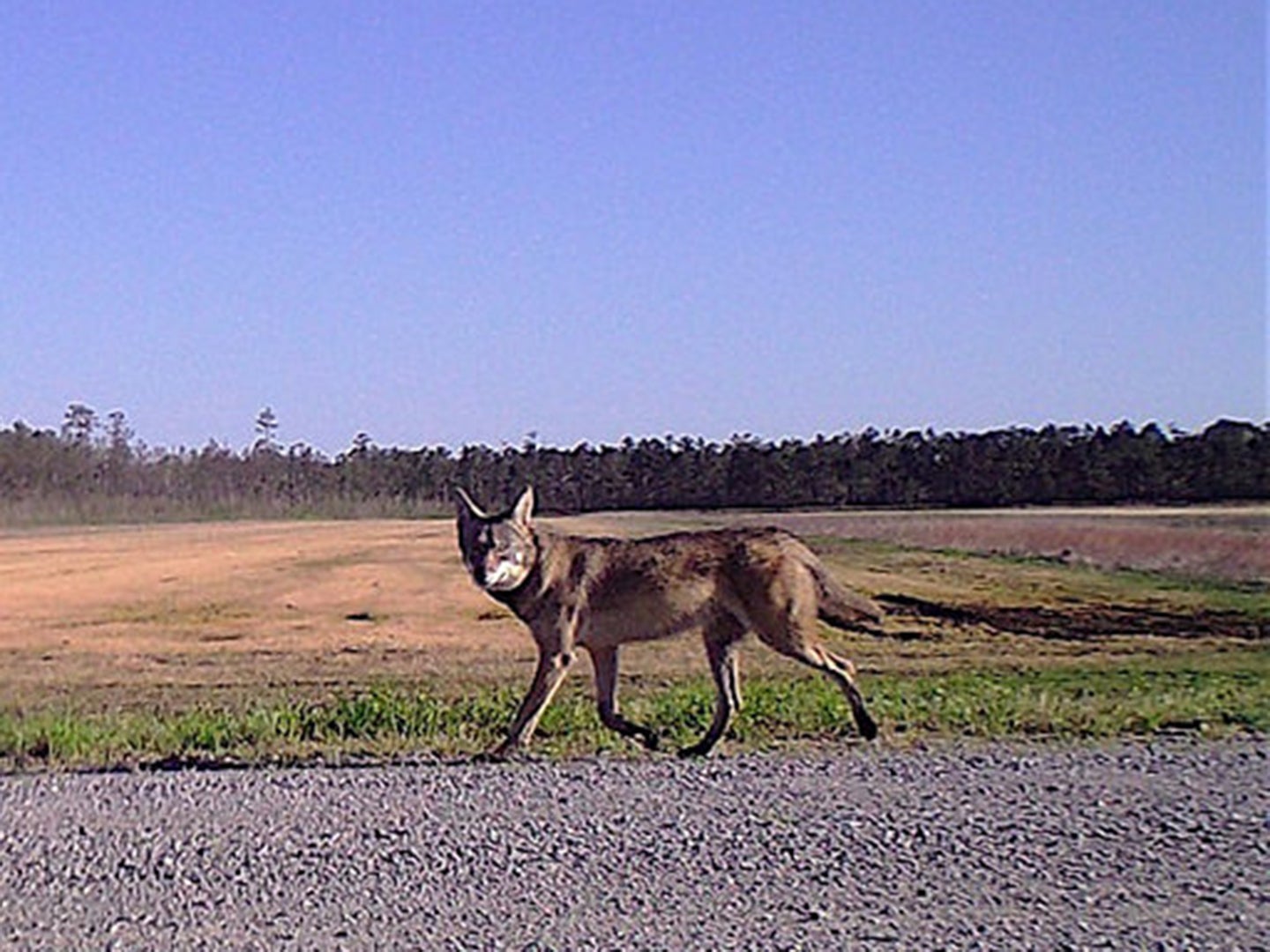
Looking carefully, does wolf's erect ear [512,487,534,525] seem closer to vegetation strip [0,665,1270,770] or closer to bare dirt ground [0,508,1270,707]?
vegetation strip [0,665,1270,770]

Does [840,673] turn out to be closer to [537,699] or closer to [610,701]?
[610,701]

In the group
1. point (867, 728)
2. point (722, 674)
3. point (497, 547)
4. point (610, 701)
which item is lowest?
point (867, 728)

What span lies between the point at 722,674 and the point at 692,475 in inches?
2615

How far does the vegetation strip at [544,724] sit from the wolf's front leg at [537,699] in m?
0.21

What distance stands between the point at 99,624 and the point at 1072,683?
59.0 ft

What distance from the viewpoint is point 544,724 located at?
43.2 ft

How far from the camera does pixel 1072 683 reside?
19578 millimetres

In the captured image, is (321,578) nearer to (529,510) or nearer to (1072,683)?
(1072,683)

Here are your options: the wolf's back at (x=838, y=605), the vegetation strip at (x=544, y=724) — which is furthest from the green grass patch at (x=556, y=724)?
the wolf's back at (x=838, y=605)

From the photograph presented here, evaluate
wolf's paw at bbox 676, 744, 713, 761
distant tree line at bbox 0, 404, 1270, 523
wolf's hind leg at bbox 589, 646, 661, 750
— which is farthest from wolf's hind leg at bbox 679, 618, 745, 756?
distant tree line at bbox 0, 404, 1270, 523

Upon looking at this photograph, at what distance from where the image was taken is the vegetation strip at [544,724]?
39.1 ft

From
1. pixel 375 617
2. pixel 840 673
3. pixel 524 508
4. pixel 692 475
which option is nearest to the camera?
pixel 840 673

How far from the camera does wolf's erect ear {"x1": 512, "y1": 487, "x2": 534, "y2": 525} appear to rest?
12344 mm

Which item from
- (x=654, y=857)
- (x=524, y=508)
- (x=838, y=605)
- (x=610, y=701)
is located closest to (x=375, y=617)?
(x=524, y=508)
